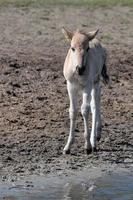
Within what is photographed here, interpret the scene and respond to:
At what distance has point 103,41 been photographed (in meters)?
19.8

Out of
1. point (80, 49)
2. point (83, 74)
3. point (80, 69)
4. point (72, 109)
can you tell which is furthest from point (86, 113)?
point (80, 49)

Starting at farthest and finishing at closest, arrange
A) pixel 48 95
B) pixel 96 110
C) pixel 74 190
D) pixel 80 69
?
pixel 48 95
pixel 96 110
pixel 80 69
pixel 74 190

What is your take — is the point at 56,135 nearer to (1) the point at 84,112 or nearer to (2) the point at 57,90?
(1) the point at 84,112

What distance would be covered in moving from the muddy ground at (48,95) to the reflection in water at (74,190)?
0.38 m

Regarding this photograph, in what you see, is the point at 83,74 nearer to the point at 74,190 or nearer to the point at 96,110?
the point at 96,110

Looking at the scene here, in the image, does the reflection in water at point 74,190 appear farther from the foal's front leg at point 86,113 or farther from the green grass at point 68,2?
the green grass at point 68,2

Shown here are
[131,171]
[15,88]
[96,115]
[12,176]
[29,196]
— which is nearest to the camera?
[29,196]

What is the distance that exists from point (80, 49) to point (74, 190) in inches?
82.5

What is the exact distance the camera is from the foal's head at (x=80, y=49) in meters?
11.8

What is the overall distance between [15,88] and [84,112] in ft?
10.5

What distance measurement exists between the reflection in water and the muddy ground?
38 centimetres

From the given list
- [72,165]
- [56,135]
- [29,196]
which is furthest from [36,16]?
[29,196]

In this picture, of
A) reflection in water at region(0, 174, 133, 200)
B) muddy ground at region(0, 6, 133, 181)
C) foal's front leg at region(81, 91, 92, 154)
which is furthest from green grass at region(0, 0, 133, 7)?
reflection in water at region(0, 174, 133, 200)

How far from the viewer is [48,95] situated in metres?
15.0
